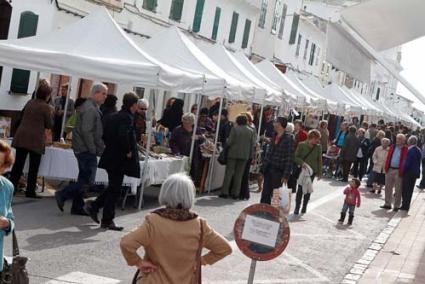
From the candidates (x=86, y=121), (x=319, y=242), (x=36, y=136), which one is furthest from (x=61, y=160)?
(x=319, y=242)

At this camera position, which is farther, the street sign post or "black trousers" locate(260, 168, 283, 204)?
"black trousers" locate(260, 168, 283, 204)

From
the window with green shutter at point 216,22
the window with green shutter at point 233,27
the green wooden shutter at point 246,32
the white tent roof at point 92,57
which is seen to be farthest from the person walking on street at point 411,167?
the green wooden shutter at point 246,32

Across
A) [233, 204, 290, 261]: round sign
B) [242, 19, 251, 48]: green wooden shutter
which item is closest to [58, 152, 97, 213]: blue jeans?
[233, 204, 290, 261]: round sign

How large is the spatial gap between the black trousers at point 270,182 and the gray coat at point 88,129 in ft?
10.3

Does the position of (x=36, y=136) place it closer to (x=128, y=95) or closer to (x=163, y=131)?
(x=128, y=95)

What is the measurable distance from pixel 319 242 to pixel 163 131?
549 centimetres

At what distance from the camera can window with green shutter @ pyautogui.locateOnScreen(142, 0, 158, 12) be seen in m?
27.1

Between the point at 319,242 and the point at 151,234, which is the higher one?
the point at 151,234

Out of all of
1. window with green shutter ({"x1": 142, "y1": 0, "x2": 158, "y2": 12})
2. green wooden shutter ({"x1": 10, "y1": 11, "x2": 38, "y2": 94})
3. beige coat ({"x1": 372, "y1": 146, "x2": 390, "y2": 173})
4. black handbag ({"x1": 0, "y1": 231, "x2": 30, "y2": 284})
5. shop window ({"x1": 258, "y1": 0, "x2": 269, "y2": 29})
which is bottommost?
black handbag ({"x1": 0, "y1": 231, "x2": 30, "y2": 284})

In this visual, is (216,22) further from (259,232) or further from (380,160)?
(259,232)

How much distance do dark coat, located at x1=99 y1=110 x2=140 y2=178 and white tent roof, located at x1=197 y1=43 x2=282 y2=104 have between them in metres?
7.13

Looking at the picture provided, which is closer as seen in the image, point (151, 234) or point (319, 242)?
point (151, 234)

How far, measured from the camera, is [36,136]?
11.7 meters

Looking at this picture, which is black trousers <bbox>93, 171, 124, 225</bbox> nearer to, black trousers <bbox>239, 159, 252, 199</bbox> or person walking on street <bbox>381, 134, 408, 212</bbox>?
black trousers <bbox>239, 159, 252, 199</bbox>
